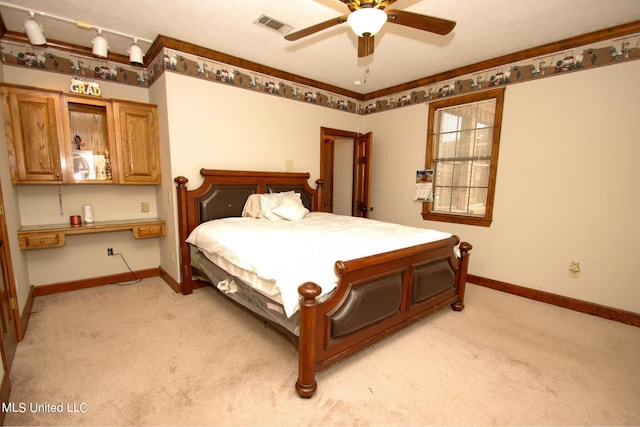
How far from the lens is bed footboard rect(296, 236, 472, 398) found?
65.4 inches

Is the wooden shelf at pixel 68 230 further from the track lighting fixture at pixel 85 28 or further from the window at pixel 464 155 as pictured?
the window at pixel 464 155

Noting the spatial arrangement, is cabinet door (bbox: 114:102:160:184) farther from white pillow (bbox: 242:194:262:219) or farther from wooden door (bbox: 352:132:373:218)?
wooden door (bbox: 352:132:373:218)

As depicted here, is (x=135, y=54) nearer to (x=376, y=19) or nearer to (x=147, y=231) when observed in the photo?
(x=147, y=231)

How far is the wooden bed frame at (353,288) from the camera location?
1.68 metres

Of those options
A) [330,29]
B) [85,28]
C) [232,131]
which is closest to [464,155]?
[330,29]

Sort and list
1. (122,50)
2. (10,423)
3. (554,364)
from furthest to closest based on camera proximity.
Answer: (122,50) → (554,364) → (10,423)

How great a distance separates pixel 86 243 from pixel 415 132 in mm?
4529

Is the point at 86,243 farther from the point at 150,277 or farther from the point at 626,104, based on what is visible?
the point at 626,104

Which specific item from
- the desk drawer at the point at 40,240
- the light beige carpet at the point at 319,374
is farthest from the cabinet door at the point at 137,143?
the light beige carpet at the point at 319,374

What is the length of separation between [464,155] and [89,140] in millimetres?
4632

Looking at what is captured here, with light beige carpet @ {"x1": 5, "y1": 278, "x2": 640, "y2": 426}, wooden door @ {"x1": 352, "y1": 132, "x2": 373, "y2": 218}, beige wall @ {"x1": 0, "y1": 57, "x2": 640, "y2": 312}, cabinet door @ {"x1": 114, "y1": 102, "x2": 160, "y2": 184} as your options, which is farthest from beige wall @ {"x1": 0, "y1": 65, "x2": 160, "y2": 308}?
wooden door @ {"x1": 352, "y1": 132, "x2": 373, "y2": 218}

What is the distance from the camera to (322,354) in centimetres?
176

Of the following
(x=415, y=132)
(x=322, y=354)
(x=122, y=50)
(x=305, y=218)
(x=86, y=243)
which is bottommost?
(x=322, y=354)

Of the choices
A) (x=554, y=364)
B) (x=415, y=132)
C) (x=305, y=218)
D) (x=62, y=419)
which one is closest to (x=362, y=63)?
(x=415, y=132)
